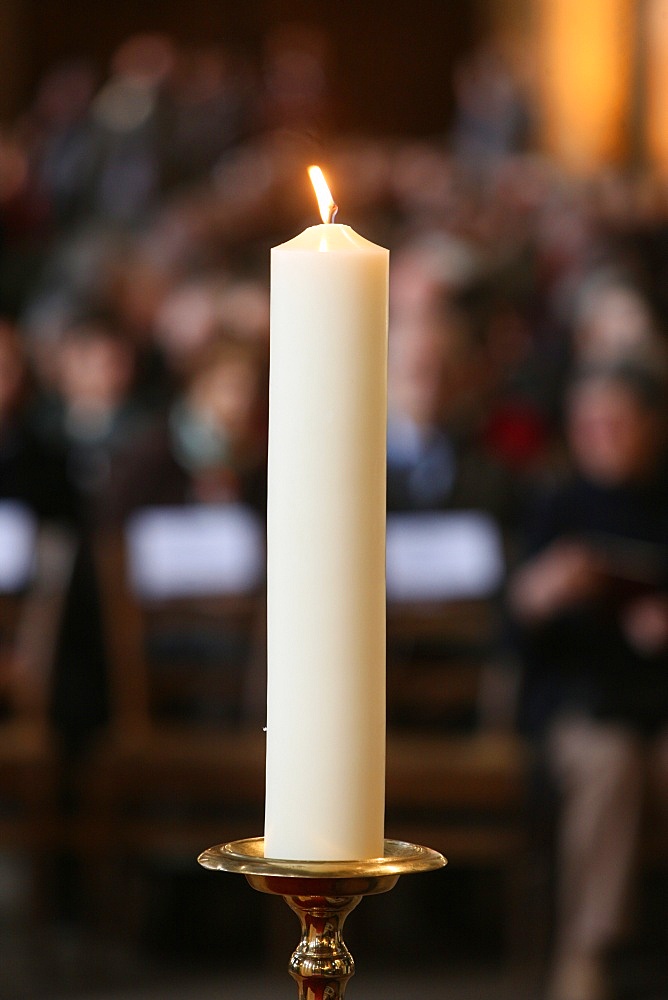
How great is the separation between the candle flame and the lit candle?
1 cm

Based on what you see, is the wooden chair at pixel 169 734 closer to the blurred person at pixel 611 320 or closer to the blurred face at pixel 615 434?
the blurred face at pixel 615 434

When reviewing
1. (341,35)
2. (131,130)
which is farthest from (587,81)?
(131,130)

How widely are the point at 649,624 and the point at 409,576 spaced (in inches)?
22.1

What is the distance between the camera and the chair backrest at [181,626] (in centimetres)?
372

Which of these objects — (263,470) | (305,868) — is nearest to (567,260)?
(263,470)

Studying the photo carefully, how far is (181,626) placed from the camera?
380cm


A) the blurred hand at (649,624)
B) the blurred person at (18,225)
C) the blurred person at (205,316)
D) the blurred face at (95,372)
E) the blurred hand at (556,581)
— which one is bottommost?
the blurred hand at (649,624)

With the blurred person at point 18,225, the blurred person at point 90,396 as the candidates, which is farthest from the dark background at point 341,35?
the blurred person at point 90,396

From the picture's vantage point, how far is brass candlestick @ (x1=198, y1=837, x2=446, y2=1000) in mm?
386

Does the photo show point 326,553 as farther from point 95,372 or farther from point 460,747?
point 95,372

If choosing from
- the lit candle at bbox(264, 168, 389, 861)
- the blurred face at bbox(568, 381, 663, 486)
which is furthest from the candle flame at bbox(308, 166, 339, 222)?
the blurred face at bbox(568, 381, 663, 486)

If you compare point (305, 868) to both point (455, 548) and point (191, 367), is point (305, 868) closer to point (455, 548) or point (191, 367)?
point (455, 548)

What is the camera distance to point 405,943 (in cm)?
357

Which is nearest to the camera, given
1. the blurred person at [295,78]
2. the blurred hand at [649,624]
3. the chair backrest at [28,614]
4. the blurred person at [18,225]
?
the blurred hand at [649,624]
